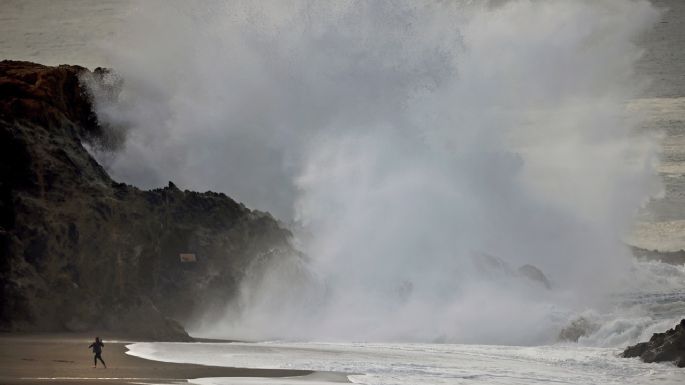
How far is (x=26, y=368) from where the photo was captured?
17578mm

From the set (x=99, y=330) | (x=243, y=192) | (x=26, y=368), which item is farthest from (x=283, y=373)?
(x=243, y=192)

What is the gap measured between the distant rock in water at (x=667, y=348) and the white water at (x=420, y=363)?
0.81 ft

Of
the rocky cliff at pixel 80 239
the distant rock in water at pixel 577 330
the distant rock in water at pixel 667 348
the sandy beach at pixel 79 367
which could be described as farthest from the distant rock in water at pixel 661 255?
the sandy beach at pixel 79 367

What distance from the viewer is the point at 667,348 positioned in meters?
22.6

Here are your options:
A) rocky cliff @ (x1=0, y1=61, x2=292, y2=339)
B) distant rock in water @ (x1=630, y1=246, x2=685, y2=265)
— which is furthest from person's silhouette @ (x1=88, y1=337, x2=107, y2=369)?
distant rock in water @ (x1=630, y1=246, x2=685, y2=265)

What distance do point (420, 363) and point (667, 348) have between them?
4.91m

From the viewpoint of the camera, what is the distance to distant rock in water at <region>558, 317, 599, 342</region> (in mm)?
28969

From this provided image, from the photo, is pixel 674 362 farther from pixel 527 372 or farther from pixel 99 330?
pixel 99 330

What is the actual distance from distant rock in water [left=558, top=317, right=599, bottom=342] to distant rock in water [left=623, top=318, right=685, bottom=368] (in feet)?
17.4

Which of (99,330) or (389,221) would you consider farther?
(389,221)

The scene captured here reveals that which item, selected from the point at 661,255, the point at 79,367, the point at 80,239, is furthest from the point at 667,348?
the point at 661,255

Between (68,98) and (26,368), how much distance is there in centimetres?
1244

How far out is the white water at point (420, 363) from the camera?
1975cm

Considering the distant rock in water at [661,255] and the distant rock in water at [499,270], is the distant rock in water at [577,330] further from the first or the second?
the distant rock in water at [661,255]
